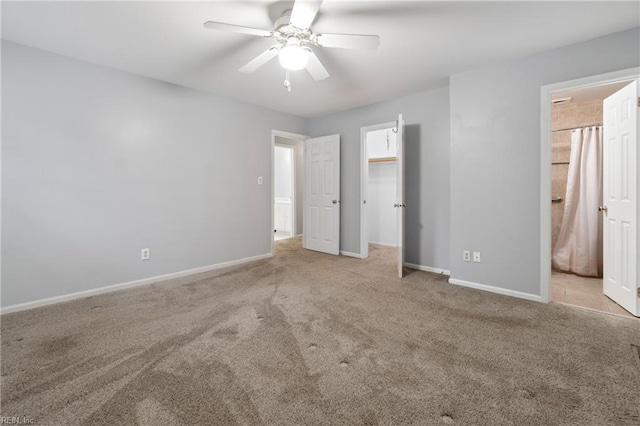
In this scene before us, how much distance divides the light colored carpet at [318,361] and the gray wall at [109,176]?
0.49 meters

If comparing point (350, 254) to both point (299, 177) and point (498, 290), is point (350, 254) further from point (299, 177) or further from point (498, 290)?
point (299, 177)

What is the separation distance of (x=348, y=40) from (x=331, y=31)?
→ 0.50 m

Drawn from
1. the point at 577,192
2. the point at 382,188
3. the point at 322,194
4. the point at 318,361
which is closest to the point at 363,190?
the point at 322,194

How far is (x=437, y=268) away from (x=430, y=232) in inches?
19.8

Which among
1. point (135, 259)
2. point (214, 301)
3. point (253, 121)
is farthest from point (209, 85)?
point (214, 301)

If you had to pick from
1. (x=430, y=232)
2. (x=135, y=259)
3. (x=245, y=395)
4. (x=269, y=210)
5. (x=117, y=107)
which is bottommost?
(x=245, y=395)

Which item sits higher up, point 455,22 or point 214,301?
point 455,22

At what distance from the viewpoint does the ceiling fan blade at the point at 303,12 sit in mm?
1650

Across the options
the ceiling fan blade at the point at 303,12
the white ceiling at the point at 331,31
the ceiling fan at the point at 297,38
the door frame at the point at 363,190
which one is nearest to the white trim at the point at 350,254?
the door frame at the point at 363,190

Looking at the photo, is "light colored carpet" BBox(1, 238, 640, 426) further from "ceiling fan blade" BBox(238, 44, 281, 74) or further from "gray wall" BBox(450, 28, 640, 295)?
"ceiling fan blade" BBox(238, 44, 281, 74)

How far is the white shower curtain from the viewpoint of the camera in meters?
3.43

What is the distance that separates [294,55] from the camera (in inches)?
80.8

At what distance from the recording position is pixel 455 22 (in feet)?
7.25

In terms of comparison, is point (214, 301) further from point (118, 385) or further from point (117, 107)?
point (117, 107)
